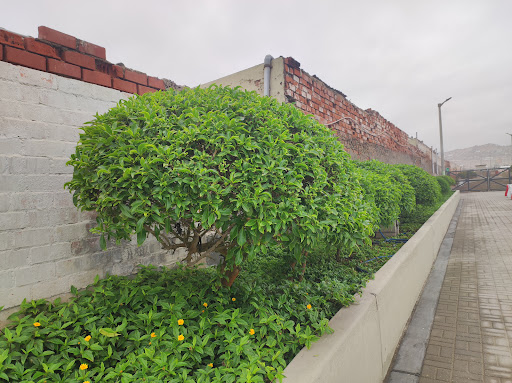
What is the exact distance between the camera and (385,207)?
4332 mm

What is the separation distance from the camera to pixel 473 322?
3.32m

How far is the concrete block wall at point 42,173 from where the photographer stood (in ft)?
6.87

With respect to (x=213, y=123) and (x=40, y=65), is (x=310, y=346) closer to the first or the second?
(x=213, y=123)

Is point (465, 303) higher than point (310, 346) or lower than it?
lower

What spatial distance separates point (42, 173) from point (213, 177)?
1.43m

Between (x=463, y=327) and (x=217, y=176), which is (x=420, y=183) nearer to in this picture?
(x=463, y=327)

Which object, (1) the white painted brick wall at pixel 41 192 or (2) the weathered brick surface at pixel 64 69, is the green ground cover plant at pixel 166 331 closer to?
(1) the white painted brick wall at pixel 41 192

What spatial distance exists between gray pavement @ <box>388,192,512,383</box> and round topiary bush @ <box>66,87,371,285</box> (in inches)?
57.3

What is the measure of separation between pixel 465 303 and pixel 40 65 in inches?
198

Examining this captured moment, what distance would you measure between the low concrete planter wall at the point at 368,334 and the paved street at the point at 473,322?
0.33m

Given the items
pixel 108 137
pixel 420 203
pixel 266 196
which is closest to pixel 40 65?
pixel 108 137

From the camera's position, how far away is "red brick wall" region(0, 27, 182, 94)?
86.1 inches

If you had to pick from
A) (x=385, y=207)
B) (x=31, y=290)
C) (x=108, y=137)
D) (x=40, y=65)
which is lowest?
(x=31, y=290)

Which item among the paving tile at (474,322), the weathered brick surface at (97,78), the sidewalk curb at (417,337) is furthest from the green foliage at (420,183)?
the weathered brick surface at (97,78)
